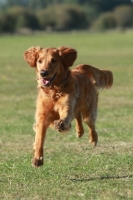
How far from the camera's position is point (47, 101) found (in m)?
7.50

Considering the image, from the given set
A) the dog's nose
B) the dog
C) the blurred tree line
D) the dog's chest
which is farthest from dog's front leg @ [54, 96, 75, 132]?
the blurred tree line

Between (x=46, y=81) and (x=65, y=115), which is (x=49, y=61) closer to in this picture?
(x=46, y=81)

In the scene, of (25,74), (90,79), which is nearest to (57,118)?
(90,79)

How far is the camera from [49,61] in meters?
7.44

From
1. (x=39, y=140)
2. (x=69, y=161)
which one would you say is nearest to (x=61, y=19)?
(x=69, y=161)

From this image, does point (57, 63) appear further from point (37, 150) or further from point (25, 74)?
point (25, 74)

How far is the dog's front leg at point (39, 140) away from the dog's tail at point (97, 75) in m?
1.49

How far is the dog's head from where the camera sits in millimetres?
7362

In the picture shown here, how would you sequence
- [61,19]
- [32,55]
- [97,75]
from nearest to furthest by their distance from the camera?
[32,55] < [97,75] < [61,19]

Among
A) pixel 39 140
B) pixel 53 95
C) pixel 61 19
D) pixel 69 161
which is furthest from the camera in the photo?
pixel 61 19

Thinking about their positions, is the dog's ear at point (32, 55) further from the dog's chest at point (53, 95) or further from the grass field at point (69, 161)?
the grass field at point (69, 161)

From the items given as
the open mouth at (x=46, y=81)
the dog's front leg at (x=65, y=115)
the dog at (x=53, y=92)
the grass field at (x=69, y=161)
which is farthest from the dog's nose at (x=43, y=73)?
the grass field at (x=69, y=161)

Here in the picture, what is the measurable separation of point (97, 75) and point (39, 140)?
6.95 ft

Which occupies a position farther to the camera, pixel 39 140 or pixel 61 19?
pixel 61 19
